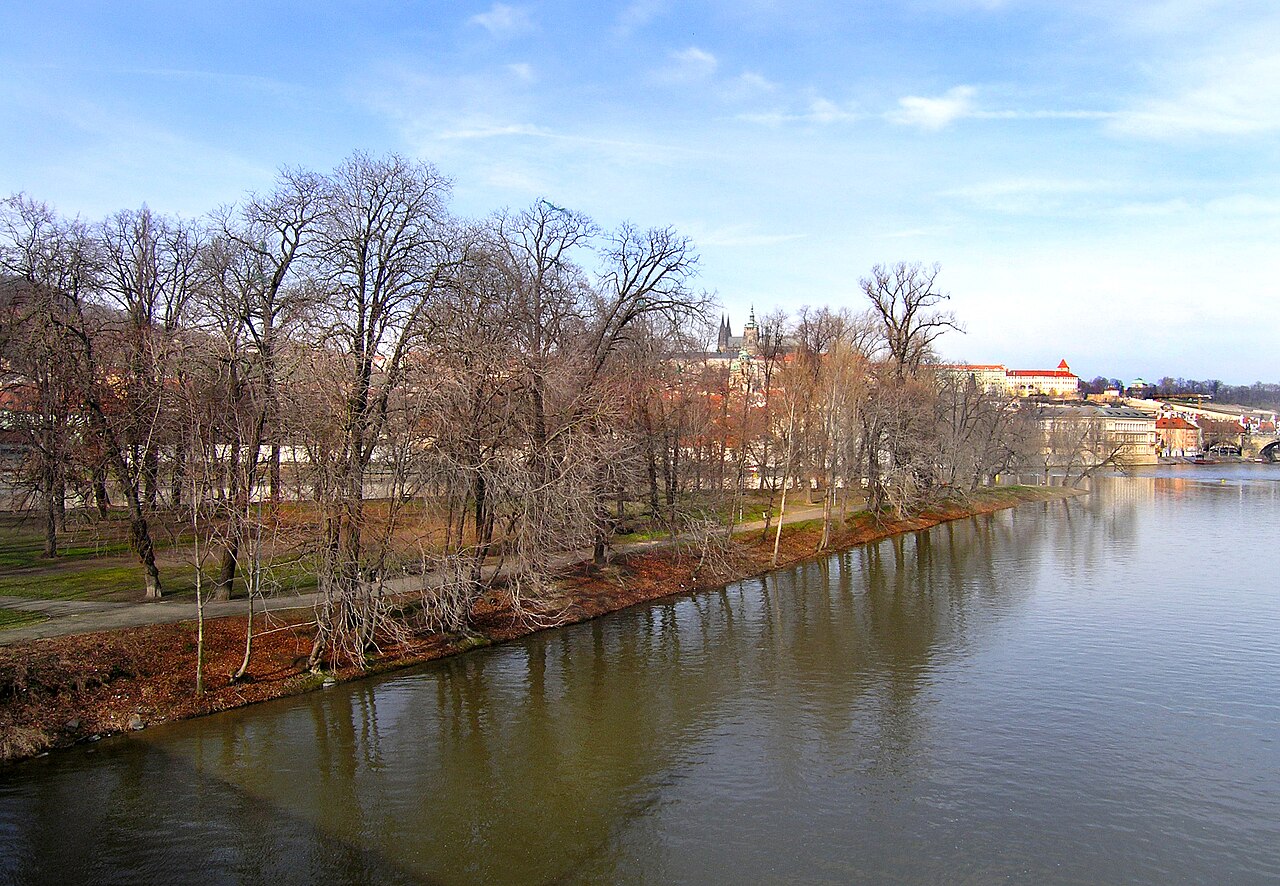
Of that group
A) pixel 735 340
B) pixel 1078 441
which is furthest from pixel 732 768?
pixel 735 340

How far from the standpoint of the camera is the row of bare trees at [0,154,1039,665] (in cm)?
1723

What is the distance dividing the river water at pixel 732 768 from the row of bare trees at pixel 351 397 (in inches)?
122

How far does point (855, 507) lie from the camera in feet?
156

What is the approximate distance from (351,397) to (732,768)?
10618 mm

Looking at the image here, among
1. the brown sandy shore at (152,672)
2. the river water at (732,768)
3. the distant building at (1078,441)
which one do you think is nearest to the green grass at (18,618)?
the brown sandy shore at (152,672)

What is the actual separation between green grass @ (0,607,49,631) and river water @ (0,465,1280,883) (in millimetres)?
4669

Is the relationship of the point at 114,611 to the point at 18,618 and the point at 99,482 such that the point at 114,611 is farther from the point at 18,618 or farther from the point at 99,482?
the point at 99,482

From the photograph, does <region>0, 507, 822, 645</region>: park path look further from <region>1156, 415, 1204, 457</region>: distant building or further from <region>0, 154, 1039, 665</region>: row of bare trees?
<region>1156, 415, 1204, 457</region>: distant building

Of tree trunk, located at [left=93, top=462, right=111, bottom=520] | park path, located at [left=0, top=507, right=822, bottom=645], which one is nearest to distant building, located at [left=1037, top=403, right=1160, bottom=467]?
park path, located at [left=0, top=507, right=822, bottom=645]

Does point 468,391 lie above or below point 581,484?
above

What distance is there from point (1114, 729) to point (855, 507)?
32.4m

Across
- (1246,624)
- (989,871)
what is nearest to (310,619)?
(989,871)

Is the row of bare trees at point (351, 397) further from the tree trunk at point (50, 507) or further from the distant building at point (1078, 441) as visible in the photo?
the distant building at point (1078, 441)

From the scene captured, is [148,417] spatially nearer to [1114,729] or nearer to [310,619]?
[310,619]
